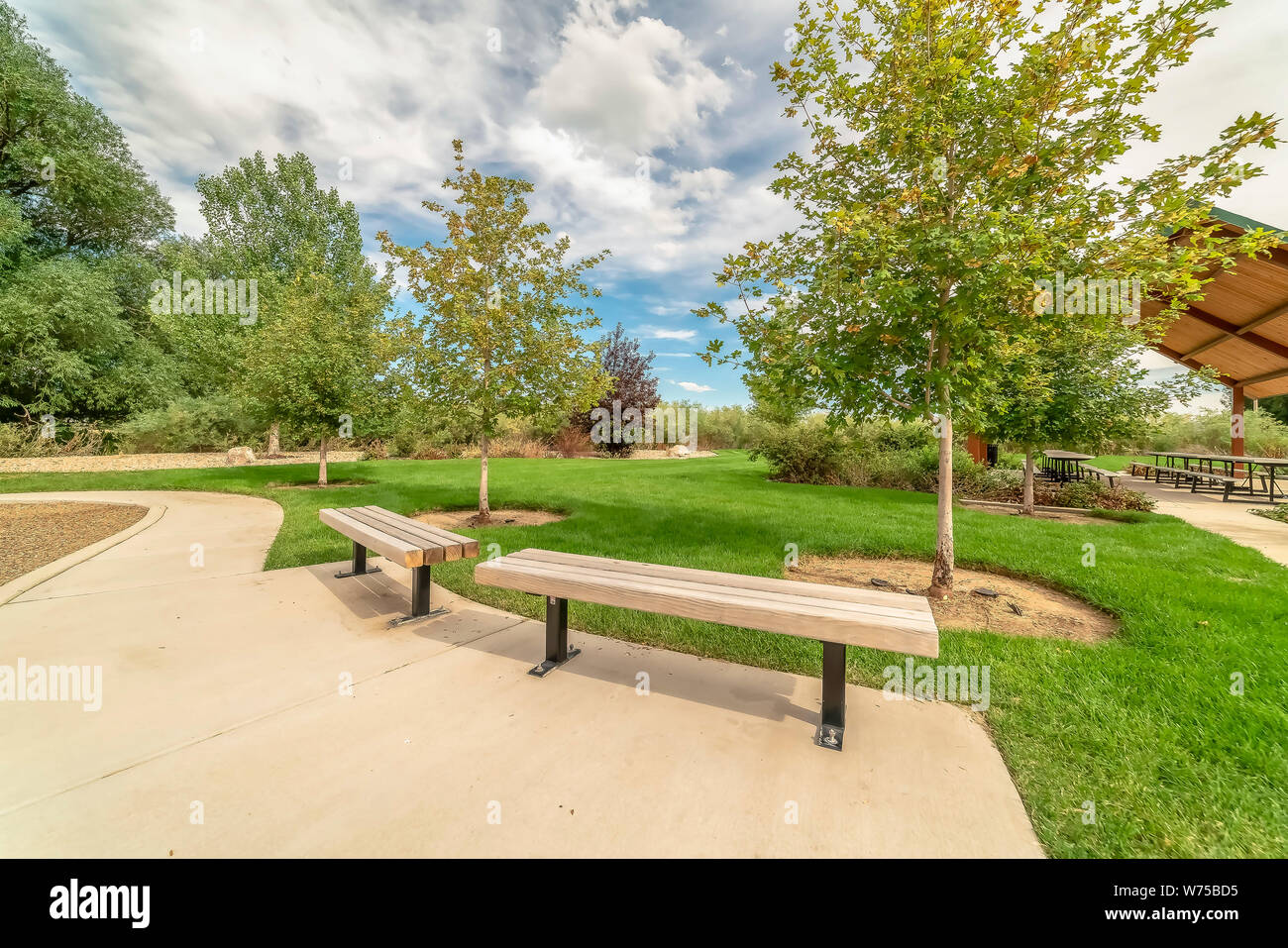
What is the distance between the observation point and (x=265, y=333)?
1185cm

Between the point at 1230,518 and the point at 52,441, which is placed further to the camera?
the point at 52,441

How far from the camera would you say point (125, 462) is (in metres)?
14.7

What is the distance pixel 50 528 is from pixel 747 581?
30.9 feet

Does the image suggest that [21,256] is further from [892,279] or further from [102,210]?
[892,279]

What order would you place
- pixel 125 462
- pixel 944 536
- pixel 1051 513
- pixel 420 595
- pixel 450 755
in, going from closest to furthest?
pixel 450 755
pixel 420 595
pixel 944 536
pixel 1051 513
pixel 125 462

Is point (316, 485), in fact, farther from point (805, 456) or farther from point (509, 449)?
point (805, 456)

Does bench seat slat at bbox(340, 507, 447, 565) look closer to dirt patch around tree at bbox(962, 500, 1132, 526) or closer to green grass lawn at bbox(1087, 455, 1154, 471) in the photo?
dirt patch around tree at bbox(962, 500, 1132, 526)

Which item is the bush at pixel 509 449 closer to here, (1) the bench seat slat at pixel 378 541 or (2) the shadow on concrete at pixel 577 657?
(1) the bench seat slat at pixel 378 541

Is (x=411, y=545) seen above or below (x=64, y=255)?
below

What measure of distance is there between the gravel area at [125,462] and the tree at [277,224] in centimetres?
858

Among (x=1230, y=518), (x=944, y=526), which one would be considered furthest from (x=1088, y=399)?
(x=944, y=526)

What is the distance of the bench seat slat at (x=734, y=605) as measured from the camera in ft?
6.98

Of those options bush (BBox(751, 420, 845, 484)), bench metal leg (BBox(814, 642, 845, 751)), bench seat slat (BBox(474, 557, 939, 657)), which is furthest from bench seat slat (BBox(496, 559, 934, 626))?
bush (BBox(751, 420, 845, 484))

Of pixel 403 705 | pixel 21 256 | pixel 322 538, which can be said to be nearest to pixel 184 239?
pixel 21 256
